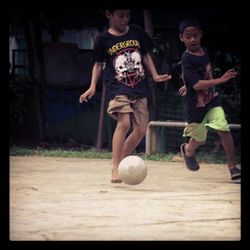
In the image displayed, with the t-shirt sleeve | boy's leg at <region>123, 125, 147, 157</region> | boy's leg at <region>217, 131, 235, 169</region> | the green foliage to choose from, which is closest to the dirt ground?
boy's leg at <region>217, 131, 235, 169</region>

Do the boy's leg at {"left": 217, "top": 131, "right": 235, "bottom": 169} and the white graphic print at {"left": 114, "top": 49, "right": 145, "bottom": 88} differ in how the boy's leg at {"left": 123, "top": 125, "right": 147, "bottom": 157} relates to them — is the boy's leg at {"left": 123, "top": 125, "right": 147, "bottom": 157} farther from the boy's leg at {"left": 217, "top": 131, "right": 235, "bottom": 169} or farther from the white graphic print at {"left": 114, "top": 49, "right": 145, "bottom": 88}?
the boy's leg at {"left": 217, "top": 131, "right": 235, "bottom": 169}

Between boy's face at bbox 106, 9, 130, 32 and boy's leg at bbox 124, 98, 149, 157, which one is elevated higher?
boy's face at bbox 106, 9, 130, 32

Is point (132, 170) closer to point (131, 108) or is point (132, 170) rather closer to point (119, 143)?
point (119, 143)

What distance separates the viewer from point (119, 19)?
6074 mm

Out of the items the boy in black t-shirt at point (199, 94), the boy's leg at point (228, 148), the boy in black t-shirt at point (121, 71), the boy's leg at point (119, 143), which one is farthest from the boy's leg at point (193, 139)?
the boy's leg at point (119, 143)

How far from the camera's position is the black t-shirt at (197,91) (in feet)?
20.5

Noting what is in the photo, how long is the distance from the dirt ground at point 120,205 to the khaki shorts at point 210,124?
42cm

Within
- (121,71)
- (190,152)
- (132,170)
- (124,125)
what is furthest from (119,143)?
(190,152)

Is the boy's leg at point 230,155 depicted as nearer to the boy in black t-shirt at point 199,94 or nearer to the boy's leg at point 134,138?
the boy in black t-shirt at point 199,94

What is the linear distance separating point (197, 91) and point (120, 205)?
1.96 metres

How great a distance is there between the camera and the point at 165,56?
409 inches

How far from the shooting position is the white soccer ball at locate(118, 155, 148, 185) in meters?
5.62

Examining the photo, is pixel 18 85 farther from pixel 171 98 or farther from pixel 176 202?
pixel 176 202

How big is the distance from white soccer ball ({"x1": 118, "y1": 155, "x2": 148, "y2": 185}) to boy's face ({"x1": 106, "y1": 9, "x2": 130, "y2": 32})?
122 centimetres
